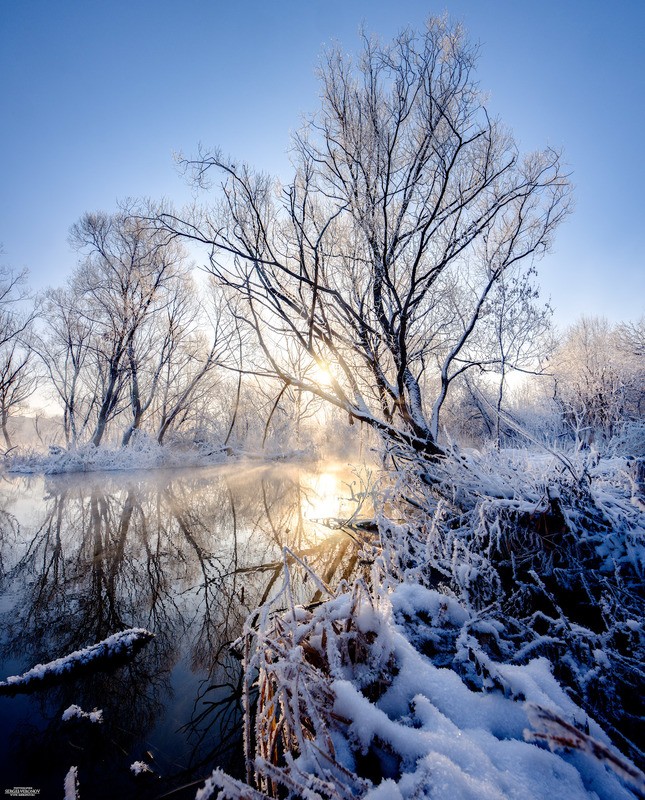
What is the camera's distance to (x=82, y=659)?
2.05m

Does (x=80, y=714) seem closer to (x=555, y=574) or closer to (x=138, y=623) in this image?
(x=138, y=623)

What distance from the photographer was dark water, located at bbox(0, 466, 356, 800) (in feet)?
4.69

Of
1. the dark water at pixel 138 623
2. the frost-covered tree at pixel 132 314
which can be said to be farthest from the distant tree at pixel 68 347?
the dark water at pixel 138 623

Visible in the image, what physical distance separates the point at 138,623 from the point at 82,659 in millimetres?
521

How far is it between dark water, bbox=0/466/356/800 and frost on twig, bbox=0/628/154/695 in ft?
0.21

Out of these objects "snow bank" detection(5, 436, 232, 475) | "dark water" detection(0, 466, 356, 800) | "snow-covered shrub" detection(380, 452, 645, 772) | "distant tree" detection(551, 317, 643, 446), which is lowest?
"snow bank" detection(5, 436, 232, 475)

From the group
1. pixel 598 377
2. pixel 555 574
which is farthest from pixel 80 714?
pixel 598 377

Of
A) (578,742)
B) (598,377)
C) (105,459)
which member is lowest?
(105,459)

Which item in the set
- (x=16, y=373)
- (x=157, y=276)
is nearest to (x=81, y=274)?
(x=157, y=276)

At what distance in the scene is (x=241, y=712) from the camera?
171 cm

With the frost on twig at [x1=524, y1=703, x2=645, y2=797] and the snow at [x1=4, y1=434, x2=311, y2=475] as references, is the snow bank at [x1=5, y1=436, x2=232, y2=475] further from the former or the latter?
the frost on twig at [x1=524, y1=703, x2=645, y2=797]

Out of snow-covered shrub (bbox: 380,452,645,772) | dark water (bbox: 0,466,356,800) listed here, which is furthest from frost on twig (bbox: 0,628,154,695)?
snow-covered shrub (bbox: 380,452,645,772)

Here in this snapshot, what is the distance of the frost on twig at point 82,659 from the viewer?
187cm

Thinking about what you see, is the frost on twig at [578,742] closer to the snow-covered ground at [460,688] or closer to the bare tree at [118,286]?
the snow-covered ground at [460,688]
